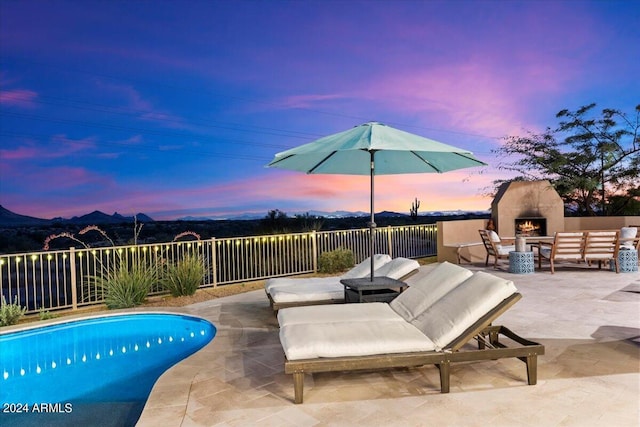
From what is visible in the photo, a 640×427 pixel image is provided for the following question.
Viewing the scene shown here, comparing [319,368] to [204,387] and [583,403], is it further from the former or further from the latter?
[583,403]

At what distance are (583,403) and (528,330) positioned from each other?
1873 millimetres

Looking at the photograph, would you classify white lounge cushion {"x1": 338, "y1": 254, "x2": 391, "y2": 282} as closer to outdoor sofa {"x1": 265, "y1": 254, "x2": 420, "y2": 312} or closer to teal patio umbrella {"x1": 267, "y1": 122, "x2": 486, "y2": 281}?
outdoor sofa {"x1": 265, "y1": 254, "x2": 420, "y2": 312}

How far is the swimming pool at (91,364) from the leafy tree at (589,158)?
14136mm

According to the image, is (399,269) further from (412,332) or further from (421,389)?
(421,389)

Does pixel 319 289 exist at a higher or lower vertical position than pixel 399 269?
lower

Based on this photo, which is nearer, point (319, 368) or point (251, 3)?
point (319, 368)

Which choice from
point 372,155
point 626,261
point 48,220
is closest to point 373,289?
point 372,155

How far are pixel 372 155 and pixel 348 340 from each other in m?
2.40

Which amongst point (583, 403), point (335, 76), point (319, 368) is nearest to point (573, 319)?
point (583, 403)

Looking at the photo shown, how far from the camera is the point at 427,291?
159 inches

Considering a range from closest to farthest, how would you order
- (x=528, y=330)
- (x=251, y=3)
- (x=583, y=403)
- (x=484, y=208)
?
1. (x=583, y=403)
2. (x=528, y=330)
3. (x=251, y=3)
4. (x=484, y=208)

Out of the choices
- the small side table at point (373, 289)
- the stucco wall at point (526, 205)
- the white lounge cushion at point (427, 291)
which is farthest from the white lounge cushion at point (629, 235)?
the white lounge cushion at point (427, 291)

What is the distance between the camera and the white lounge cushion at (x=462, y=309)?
3.34m

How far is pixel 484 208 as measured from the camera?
1859 cm
